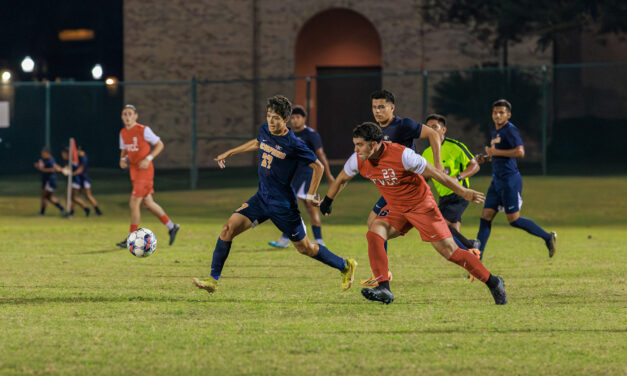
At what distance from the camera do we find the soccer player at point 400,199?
8180 millimetres

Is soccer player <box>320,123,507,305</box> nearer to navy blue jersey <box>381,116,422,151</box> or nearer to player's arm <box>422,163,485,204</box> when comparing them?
player's arm <box>422,163,485,204</box>

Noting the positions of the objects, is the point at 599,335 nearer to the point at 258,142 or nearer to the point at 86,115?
the point at 258,142

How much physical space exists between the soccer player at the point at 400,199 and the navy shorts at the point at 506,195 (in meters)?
3.18

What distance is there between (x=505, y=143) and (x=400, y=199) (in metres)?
3.39

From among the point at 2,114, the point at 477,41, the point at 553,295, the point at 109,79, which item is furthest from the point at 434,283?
the point at 109,79

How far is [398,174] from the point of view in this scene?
830 centimetres

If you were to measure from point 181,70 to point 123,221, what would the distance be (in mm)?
13639

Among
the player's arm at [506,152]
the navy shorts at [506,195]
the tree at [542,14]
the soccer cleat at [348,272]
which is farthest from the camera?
the tree at [542,14]

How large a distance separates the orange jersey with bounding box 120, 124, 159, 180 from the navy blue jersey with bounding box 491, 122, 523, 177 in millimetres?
5170

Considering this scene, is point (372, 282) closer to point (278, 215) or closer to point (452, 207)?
point (278, 215)

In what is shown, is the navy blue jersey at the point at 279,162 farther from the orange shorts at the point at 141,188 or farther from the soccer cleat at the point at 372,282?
the orange shorts at the point at 141,188

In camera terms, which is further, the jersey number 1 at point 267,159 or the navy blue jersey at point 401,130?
the navy blue jersey at point 401,130

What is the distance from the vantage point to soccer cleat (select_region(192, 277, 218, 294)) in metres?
8.87

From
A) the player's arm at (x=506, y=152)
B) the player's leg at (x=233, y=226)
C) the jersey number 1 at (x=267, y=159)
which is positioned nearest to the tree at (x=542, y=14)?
the player's arm at (x=506, y=152)
